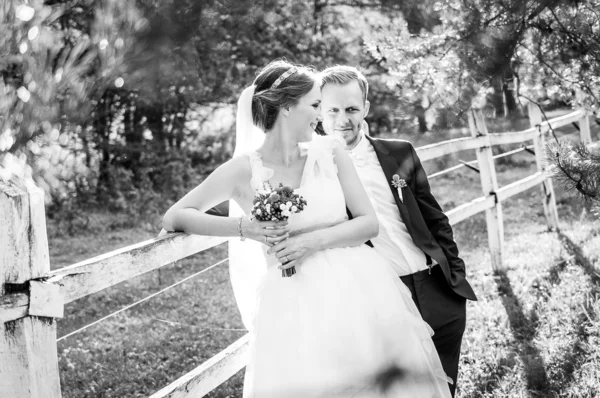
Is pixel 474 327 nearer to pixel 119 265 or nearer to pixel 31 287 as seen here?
pixel 119 265

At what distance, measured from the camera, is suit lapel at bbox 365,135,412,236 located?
3436mm

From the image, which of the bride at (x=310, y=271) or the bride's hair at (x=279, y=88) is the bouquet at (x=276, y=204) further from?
the bride's hair at (x=279, y=88)

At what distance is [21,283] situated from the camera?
2279mm

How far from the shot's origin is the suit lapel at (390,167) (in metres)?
3.44

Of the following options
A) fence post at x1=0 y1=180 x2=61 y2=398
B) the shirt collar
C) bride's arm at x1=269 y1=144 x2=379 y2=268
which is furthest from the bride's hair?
fence post at x1=0 y1=180 x2=61 y2=398

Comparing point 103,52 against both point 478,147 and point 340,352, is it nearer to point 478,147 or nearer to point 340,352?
point 340,352

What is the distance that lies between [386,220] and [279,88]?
38.9 inches

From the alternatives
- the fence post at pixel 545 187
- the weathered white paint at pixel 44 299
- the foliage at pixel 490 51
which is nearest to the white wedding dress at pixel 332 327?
the weathered white paint at pixel 44 299

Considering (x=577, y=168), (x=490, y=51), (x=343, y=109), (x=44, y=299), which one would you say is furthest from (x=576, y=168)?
(x=44, y=299)

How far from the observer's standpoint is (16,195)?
222cm

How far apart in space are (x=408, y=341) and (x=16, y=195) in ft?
5.32

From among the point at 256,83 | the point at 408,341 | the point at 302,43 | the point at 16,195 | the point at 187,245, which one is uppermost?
the point at 302,43

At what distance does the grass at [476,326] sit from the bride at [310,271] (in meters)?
1.64

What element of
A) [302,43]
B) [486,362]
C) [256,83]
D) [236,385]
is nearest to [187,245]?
[256,83]
